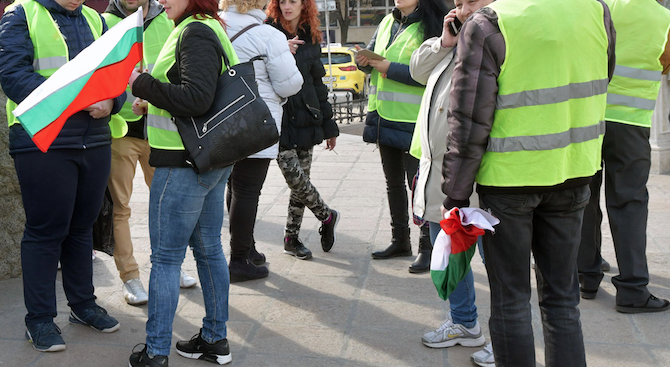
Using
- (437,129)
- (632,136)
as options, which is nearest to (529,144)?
(437,129)

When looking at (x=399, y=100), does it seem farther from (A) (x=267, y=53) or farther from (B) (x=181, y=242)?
(B) (x=181, y=242)

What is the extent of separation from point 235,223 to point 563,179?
2500mm

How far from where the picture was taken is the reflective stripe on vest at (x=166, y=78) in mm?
3061

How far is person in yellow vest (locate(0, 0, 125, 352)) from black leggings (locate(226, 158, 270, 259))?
1.03 m

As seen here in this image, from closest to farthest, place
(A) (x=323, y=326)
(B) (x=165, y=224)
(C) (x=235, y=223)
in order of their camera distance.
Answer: (B) (x=165, y=224), (A) (x=323, y=326), (C) (x=235, y=223)

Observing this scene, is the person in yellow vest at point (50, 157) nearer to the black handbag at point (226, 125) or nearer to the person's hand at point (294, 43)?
the black handbag at point (226, 125)

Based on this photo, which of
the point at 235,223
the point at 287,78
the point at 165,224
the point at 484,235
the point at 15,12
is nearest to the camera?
the point at 484,235

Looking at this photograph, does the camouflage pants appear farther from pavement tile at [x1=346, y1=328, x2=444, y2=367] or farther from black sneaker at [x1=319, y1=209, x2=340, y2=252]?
pavement tile at [x1=346, y1=328, x2=444, y2=367]

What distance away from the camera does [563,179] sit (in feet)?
8.78

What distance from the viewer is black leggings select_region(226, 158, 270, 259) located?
4.57m

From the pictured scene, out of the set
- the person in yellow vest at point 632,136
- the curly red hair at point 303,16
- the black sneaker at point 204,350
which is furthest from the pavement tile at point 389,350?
the curly red hair at point 303,16

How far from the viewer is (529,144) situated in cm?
265

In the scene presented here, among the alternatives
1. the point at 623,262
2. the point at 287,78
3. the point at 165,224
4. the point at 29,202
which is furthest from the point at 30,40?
the point at 623,262

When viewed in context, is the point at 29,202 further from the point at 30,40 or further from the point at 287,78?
the point at 287,78
